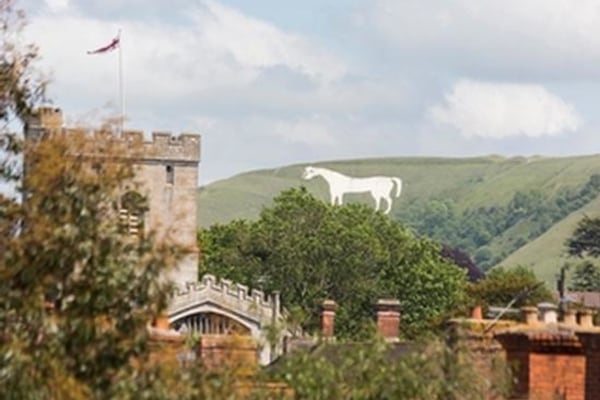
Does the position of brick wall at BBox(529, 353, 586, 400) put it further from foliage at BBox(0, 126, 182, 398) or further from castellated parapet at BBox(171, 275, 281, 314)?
castellated parapet at BBox(171, 275, 281, 314)

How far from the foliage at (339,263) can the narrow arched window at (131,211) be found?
109421mm

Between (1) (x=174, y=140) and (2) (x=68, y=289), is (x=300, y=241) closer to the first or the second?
(1) (x=174, y=140)

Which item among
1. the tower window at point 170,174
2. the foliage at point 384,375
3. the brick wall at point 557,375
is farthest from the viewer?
the tower window at point 170,174

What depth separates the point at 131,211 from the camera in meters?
30.3

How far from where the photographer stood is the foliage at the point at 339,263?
5812 inches

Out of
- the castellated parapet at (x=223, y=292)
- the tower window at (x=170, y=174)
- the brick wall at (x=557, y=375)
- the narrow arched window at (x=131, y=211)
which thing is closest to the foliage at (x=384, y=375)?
A: the narrow arched window at (x=131, y=211)

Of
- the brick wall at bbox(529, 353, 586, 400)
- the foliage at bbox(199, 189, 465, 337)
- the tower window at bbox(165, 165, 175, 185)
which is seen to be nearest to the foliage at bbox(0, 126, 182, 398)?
the brick wall at bbox(529, 353, 586, 400)

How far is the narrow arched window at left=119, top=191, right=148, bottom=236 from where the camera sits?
28250 mm

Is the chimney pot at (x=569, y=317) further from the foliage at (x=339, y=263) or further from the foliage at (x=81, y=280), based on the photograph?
the foliage at (x=339, y=263)

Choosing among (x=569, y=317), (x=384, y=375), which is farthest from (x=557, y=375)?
(x=569, y=317)

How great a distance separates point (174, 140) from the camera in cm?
14325

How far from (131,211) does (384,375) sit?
11.1 ft

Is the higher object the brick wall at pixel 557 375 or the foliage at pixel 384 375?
the brick wall at pixel 557 375

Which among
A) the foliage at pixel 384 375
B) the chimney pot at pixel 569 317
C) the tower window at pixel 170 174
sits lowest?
the foliage at pixel 384 375
